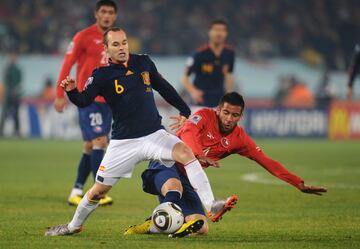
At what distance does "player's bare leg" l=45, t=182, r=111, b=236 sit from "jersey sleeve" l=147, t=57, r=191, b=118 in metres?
1.04

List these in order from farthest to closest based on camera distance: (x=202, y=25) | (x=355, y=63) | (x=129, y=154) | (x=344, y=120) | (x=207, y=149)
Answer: (x=202, y=25) < (x=344, y=120) < (x=355, y=63) < (x=207, y=149) < (x=129, y=154)

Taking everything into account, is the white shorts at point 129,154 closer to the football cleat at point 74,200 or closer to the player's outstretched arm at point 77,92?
the player's outstretched arm at point 77,92

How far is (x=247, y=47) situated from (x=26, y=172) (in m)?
16.5

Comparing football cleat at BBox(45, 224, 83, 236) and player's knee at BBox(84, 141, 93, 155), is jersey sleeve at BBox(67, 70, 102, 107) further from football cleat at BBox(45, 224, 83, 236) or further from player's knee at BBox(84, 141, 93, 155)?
player's knee at BBox(84, 141, 93, 155)

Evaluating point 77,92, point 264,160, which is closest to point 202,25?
point 264,160

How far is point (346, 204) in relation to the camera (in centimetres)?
1059

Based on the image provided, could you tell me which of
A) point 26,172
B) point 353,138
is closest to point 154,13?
point 353,138

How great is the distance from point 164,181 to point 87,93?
103 cm

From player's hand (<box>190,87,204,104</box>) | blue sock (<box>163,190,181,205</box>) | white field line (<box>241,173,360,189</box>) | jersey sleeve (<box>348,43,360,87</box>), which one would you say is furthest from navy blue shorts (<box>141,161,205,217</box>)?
jersey sleeve (<box>348,43,360,87</box>)

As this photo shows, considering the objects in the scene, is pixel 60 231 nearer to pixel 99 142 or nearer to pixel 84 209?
pixel 84 209

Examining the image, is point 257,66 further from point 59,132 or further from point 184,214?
point 184,214

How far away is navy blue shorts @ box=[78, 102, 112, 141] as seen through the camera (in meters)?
10.7

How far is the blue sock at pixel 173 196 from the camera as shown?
752cm

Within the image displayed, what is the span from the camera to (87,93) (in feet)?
24.3
